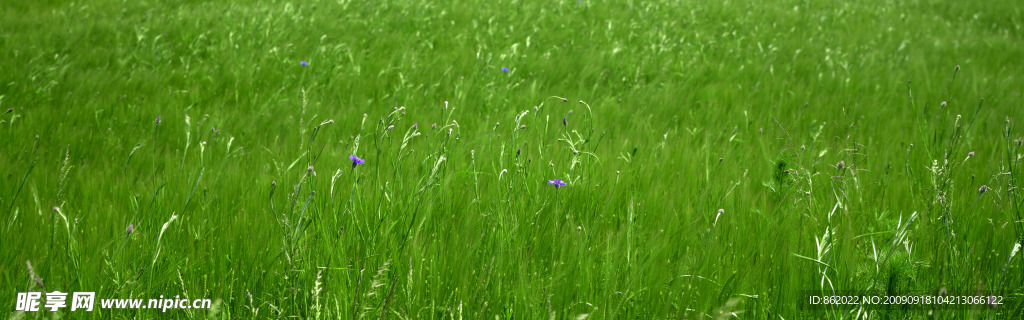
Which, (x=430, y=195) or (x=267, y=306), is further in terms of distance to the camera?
(x=430, y=195)

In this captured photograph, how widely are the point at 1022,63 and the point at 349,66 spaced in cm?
678

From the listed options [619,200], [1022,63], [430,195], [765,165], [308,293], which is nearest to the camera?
[308,293]

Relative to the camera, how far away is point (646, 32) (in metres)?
6.54

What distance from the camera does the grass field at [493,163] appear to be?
1.47 m

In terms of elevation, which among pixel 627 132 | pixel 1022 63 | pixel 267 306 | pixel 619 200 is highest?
pixel 267 306

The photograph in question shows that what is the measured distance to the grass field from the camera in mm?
1469

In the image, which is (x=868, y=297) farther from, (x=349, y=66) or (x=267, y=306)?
(x=349, y=66)

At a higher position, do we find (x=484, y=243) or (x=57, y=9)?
(x=484, y=243)

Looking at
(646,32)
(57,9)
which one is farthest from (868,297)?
(57,9)

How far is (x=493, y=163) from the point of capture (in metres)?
1.96

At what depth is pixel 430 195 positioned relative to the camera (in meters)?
1.73

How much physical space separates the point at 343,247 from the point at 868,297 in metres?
1.30

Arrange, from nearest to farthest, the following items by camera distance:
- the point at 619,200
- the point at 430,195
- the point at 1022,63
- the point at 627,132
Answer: the point at 430,195 < the point at 619,200 < the point at 627,132 < the point at 1022,63

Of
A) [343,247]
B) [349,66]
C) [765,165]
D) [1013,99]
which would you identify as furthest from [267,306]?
[1013,99]
